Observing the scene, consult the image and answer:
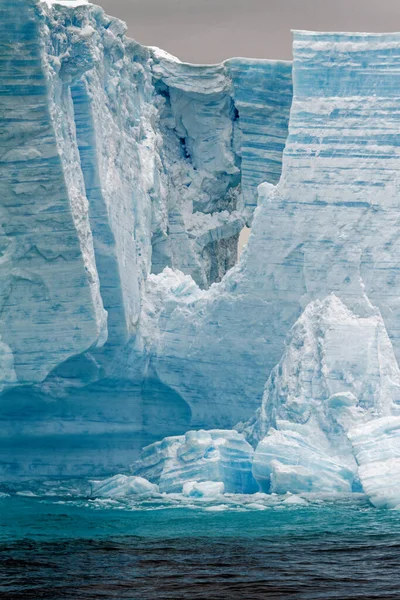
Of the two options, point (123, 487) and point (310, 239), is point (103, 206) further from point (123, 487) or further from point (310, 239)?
point (123, 487)

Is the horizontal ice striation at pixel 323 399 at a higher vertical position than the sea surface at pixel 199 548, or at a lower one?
higher

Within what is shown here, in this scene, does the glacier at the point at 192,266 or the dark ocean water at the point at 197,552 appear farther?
the glacier at the point at 192,266

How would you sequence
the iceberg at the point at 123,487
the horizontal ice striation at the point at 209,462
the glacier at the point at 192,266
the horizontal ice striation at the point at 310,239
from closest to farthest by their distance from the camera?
the glacier at the point at 192,266 → the horizontal ice striation at the point at 209,462 → the iceberg at the point at 123,487 → the horizontal ice striation at the point at 310,239

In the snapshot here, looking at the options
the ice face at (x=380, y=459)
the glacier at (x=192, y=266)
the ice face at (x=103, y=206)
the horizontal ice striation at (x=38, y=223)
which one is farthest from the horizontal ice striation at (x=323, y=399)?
the horizontal ice striation at (x=38, y=223)

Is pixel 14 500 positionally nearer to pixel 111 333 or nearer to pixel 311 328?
pixel 111 333

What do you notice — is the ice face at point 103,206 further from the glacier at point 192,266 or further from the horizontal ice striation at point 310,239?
the horizontal ice striation at point 310,239
